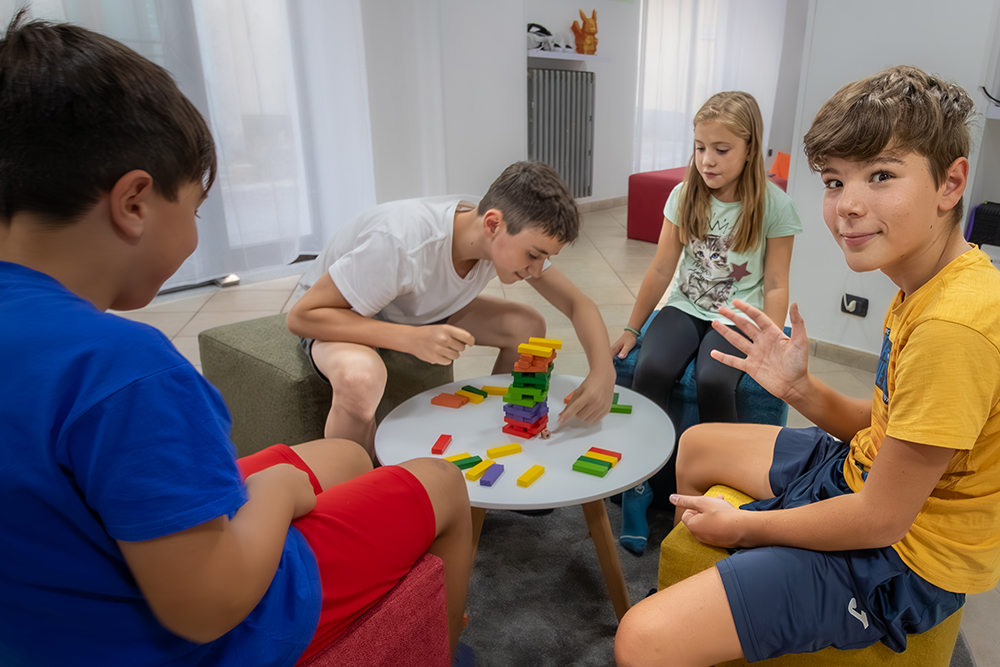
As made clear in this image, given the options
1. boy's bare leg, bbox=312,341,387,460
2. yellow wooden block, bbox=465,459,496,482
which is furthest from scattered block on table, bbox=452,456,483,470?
boy's bare leg, bbox=312,341,387,460

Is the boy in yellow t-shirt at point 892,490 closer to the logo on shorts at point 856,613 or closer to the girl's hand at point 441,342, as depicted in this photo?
the logo on shorts at point 856,613

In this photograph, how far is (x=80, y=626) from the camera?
621mm

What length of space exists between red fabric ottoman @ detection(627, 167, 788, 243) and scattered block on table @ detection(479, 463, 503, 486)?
3601 mm

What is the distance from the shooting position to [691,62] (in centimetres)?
627

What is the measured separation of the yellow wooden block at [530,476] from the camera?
1.19 m

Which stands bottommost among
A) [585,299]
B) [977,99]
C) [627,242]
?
[627,242]

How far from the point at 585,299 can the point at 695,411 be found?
1.33 ft

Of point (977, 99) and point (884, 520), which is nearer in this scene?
point (884, 520)

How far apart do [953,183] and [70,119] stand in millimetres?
1034

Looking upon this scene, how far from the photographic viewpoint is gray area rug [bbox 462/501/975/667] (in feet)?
4.33

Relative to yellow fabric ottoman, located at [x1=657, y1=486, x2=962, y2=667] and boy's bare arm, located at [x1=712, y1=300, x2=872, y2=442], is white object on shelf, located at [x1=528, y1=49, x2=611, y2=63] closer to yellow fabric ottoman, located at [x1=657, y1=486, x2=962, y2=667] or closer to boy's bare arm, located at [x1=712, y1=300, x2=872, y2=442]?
boy's bare arm, located at [x1=712, y1=300, x2=872, y2=442]

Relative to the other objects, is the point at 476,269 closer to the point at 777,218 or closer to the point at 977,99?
the point at 777,218

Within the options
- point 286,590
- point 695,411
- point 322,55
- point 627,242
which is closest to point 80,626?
point 286,590

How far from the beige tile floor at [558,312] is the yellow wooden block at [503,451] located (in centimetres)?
106
